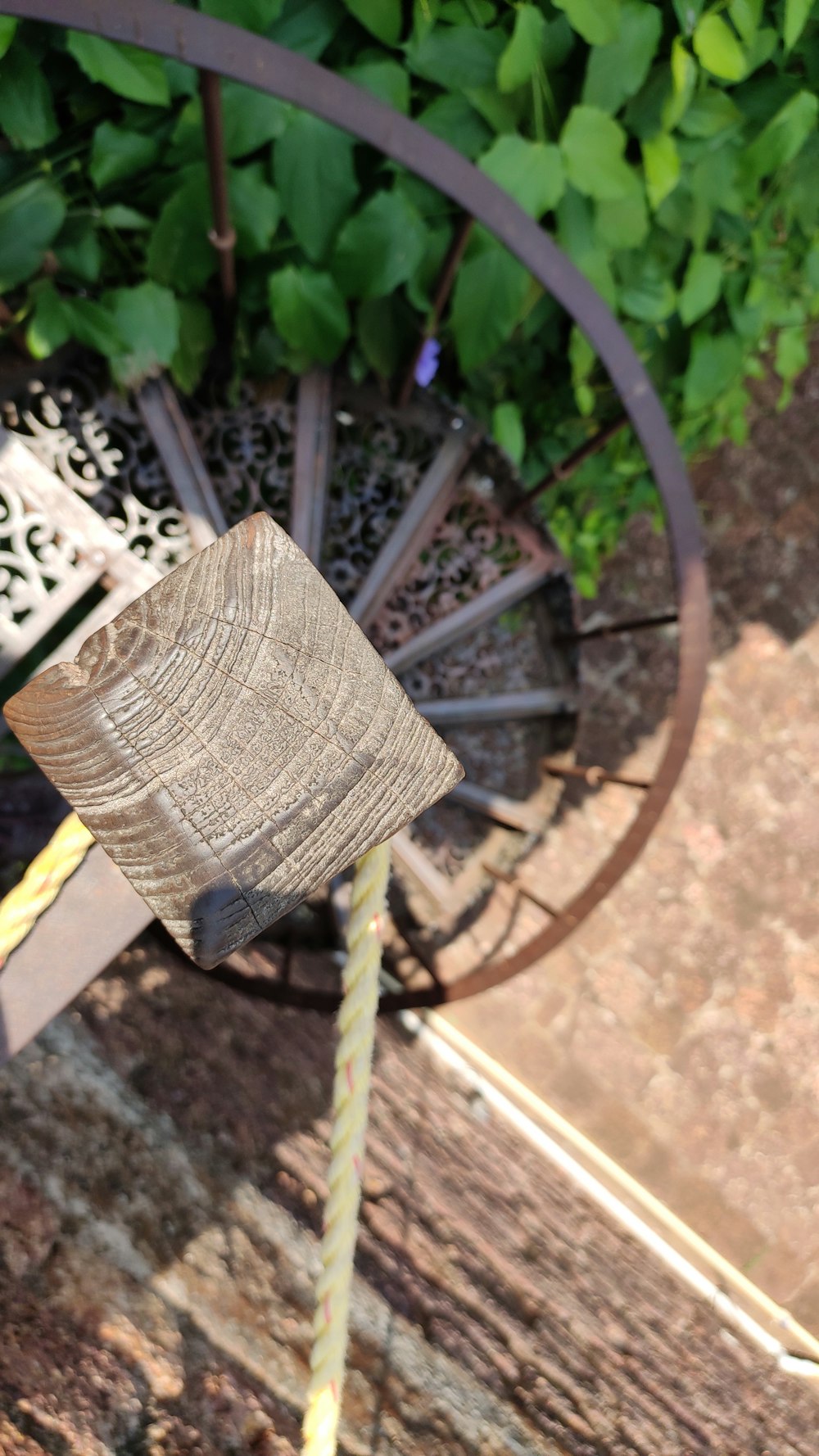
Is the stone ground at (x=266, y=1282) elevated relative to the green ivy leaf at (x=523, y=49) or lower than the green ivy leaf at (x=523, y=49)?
lower

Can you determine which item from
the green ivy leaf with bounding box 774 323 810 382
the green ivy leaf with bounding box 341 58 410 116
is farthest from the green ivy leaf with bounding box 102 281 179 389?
the green ivy leaf with bounding box 774 323 810 382

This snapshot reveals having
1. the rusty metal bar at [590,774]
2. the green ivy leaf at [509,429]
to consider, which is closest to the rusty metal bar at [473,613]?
the green ivy leaf at [509,429]

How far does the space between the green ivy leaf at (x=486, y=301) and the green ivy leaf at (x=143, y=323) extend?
0.49m

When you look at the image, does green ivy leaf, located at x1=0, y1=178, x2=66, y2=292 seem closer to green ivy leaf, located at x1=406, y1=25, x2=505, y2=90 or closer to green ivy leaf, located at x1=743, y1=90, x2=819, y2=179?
green ivy leaf, located at x1=406, y1=25, x2=505, y2=90

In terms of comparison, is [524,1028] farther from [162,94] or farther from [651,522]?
[162,94]

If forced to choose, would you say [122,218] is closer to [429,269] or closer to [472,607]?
[429,269]

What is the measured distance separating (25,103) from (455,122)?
68cm

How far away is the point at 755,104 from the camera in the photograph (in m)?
1.71

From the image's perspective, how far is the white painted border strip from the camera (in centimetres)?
241

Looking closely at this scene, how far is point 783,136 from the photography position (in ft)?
5.44

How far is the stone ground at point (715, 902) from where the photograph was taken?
269 cm

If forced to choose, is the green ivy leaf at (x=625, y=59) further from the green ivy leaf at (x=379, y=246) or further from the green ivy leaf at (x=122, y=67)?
the green ivy leaf at (x=122, y=67)

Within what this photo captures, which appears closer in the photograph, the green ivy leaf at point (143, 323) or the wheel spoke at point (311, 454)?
the green ivy leaf at point (143, 323)

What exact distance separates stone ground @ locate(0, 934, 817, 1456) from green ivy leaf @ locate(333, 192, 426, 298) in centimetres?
131
